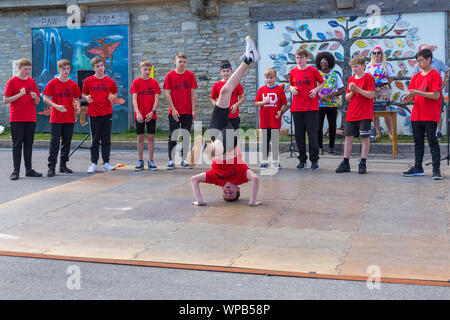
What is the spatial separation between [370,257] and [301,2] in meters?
12.8

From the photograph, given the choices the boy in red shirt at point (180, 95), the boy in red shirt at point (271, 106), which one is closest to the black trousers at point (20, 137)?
the boy in red shirt at point (180, 95)

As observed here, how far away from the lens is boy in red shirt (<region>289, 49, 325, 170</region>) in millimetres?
10406

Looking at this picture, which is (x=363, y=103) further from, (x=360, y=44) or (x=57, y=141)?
(x=360, y=44)

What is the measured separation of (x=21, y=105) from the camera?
397 inches

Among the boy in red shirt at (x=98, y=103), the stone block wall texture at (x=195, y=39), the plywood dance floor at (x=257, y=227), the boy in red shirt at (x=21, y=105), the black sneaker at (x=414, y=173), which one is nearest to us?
the plywood dance floor at (x=257, y=227)

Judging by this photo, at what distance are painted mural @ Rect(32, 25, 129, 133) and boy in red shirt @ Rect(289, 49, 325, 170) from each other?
31.2ft

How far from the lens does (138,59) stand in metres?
18.9

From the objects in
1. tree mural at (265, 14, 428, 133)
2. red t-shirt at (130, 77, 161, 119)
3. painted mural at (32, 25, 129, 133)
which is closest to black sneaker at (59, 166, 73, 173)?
red t-shirt at (130, 77, 161, 119)

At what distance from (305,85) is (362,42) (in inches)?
276

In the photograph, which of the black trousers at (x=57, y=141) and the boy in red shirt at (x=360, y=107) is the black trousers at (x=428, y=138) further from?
the black trousers at (x=57, y=141)

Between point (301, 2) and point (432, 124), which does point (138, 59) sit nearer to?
point (301, 2)

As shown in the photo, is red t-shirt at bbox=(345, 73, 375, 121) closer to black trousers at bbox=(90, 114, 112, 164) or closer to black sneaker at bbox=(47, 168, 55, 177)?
black trousers at bbox=(90, 114, 112, 164)

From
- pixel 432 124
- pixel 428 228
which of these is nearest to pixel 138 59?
pixel 432 124

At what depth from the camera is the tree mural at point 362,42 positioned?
16.4 meters
